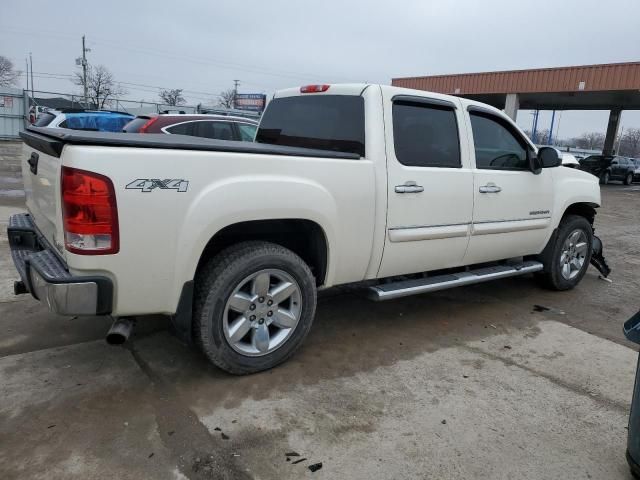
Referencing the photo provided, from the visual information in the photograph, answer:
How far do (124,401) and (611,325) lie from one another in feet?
14.0

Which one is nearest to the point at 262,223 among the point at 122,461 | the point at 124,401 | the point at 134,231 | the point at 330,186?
the point at 330,186

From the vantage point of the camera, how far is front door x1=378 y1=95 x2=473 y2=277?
3738mm

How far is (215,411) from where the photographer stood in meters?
2.90

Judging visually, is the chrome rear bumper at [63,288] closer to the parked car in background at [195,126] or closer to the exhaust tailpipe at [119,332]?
the exhaust tailpipe at [119,332]

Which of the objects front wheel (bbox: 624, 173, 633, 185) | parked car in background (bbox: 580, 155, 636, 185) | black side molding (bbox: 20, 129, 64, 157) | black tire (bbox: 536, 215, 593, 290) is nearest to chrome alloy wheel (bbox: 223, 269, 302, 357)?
black side molding (bbox: 20, 129, 64, 157)

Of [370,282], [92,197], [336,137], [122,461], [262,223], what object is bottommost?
[122,461]

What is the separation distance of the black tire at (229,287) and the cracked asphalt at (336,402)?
0.48ft

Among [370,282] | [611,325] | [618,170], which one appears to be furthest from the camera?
[618,170]

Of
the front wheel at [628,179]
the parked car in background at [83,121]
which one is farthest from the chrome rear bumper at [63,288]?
the front wheel at [628,179]

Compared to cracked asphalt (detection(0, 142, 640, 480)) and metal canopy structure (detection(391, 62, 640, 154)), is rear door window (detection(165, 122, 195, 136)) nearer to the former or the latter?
cracked asphalt (detection(0, 142, 640, 480))

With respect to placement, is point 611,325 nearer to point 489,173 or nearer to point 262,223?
point 489,173

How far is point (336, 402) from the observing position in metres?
3.08

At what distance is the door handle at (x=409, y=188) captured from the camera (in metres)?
3.70

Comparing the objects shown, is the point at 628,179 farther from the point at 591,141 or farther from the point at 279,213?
the point at 591,141
